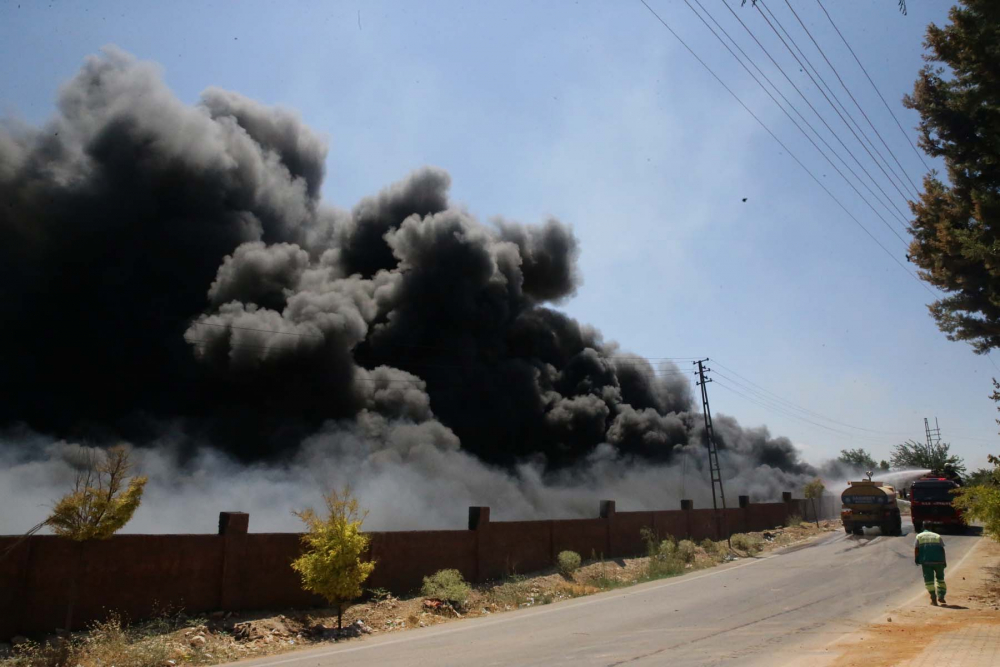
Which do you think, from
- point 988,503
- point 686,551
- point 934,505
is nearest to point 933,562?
point 988,503

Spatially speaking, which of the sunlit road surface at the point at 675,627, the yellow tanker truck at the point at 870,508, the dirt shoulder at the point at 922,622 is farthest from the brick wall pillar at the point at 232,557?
the yellow tanker truck at the point at 870,508

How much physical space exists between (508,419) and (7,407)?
26.8m

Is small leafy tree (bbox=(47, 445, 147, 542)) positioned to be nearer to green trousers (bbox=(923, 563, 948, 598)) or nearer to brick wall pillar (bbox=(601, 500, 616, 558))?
green trousers (bbox=(923, 563, 948, 598))

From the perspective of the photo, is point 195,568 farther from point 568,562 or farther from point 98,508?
point 568,562

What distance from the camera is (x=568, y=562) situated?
19.5m

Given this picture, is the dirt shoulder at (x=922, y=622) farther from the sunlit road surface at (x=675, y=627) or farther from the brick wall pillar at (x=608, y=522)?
the brick wall pillar at (x=608, y=522)

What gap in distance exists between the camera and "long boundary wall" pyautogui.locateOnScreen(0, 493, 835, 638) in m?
10.2

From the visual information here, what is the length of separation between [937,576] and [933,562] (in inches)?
11.2

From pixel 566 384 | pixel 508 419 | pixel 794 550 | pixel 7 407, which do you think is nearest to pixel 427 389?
pixel 508 419

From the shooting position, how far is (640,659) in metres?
7.91

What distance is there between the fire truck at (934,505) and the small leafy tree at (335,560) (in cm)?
2221

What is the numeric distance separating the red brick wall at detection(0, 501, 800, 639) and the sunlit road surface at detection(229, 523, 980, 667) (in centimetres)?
268

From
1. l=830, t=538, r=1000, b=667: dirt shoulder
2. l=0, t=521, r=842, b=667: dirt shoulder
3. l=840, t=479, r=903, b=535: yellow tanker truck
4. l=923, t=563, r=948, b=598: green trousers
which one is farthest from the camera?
l=840, t=479, r=903, b=535: yellow tanker truck

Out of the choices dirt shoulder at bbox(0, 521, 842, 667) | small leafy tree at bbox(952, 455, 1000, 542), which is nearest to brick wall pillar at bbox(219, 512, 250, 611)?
dirt shoulder at bbox(0, 521, 842, 667)
